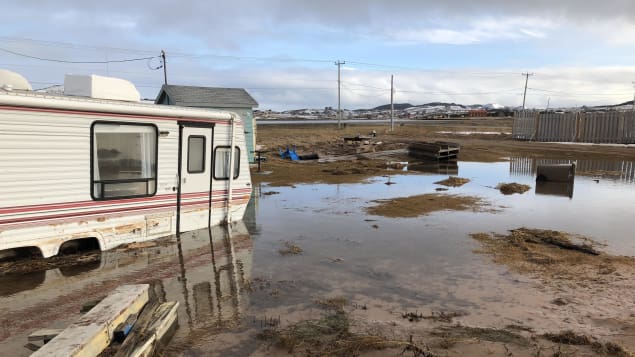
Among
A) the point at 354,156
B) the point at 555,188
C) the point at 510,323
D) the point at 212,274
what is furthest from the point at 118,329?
the point at 354,156

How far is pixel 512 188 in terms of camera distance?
15.3m

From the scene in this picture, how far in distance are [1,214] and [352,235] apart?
627 centimetres

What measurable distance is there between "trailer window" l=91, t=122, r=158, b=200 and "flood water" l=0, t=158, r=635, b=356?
1.16 m

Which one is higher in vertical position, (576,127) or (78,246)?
(576,127)

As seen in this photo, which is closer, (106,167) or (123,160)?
(106,167)

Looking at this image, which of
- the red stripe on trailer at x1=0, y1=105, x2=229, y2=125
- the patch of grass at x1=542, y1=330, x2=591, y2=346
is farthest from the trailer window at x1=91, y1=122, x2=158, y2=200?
the patch of grass at x1=542, y1=330, x2=591, y2=346

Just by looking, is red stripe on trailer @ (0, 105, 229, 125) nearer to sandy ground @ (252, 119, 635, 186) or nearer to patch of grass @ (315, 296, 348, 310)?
patch of grass @ (315, 296, 348, 310)

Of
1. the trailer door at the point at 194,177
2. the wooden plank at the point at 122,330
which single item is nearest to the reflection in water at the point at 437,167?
the trailer door at the point at 194,177

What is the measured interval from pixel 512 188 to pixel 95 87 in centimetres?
1316

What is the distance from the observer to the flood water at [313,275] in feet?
17.7

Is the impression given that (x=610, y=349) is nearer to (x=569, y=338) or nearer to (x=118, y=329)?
(x=569, y=338)

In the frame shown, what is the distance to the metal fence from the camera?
1347 inches

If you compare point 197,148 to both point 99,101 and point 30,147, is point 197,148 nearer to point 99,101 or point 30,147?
point 99,101

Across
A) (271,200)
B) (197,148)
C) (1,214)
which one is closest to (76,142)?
(1,214)
